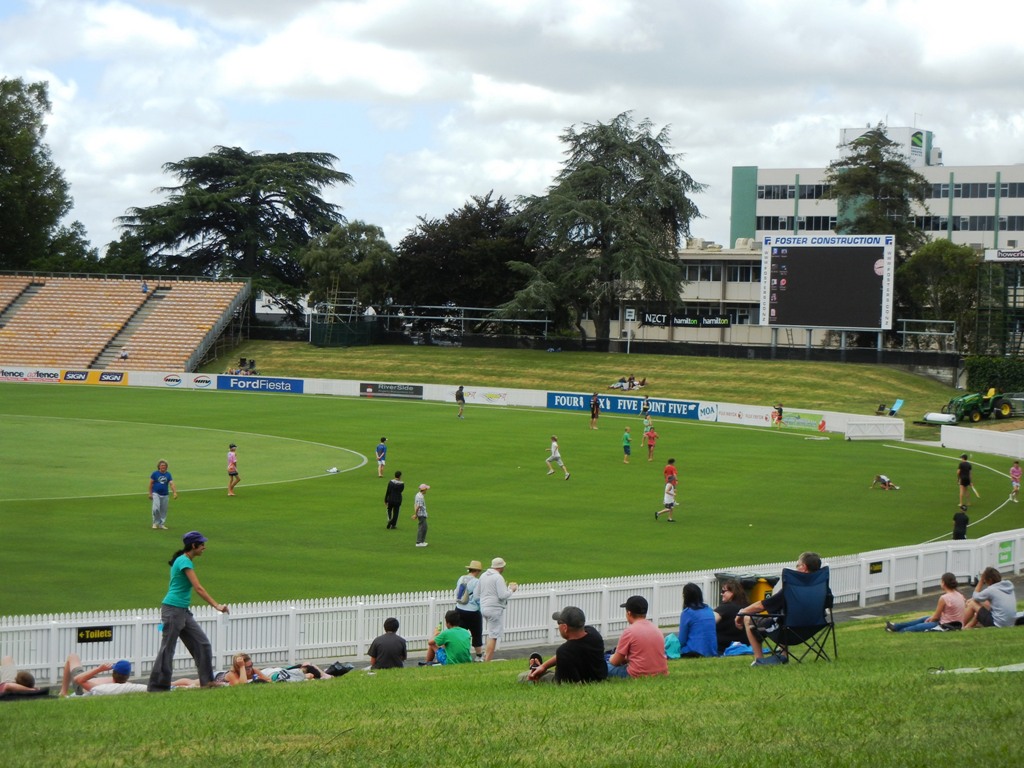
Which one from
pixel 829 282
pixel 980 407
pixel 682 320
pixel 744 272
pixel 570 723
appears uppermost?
pixel 744 272

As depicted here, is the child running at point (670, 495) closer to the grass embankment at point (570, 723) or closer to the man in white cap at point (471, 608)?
the man in white cap at point (471, 608)

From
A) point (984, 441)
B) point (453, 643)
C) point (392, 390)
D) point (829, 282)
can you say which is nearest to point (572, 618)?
point (453, 643)

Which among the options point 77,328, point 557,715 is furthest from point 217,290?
point 557,715

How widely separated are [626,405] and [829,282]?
1623 cm

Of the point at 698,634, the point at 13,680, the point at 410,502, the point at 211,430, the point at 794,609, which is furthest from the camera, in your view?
the point at 211,430

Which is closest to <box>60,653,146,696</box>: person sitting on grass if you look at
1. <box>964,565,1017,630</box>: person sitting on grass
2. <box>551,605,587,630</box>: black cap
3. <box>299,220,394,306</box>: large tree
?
<box>551,605,587,630</box>: black cap

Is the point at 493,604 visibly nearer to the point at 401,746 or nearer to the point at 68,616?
the point at 68,616

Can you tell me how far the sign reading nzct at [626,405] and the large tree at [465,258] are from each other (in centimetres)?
3314

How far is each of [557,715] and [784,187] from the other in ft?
378

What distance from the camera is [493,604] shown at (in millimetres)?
16688

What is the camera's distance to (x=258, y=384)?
76312 mm

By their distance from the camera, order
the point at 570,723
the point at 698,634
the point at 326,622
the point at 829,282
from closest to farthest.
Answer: the point at 570,723 < the point at 698,634 < the point at 326,622 < the point at 829,282

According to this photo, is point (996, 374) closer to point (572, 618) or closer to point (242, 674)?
point (242, 674)

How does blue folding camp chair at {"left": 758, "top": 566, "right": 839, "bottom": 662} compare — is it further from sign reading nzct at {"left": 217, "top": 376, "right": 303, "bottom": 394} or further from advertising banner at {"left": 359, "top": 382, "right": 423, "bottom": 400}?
sign reading nzct at {"left": 217, "top": 376, "right": 303, "bottom": 394}
